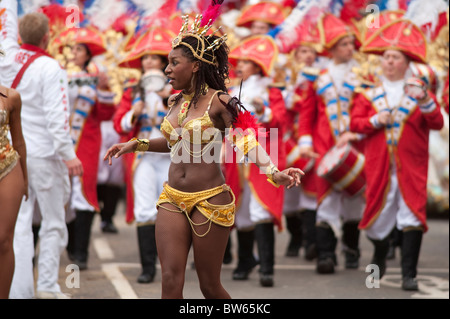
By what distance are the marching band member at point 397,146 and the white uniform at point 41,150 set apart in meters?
2.91

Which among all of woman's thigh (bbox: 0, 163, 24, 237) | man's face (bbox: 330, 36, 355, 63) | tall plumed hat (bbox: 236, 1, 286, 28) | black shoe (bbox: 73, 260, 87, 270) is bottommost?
black shoe (bbox: 73, 260, 87, 270)

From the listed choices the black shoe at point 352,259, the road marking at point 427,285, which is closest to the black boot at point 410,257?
the road marking at point 427,285

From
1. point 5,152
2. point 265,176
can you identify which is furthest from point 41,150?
point 265,176

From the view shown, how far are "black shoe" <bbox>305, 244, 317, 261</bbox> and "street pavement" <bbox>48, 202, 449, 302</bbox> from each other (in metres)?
0.09

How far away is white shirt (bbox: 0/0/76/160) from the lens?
248 inches

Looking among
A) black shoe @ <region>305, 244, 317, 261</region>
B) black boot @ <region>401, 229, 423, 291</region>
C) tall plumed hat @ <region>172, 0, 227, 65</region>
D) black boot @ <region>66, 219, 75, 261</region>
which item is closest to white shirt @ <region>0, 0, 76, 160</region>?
tall plumed hat @ <region>172, 0, 227, 65</region>

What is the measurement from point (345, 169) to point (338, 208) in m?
0.52

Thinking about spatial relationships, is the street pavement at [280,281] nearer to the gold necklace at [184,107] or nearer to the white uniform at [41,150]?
the white uniform at [41,150]

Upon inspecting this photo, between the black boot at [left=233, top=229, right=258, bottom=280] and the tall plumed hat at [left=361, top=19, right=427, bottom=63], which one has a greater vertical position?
the tall plumed hat at [left=361, top=19, right=427, bottom=63]

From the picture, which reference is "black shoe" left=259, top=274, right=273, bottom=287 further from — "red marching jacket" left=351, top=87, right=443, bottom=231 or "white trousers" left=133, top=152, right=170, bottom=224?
"white trousers" left=133, top=152, right=170, bottom=224

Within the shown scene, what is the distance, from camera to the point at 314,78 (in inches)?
344

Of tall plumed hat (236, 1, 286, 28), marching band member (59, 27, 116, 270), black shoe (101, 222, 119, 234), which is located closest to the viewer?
marching band member (59, 27, 116, 270)

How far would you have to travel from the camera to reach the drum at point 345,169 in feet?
26.6

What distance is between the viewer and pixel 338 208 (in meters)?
8.45
